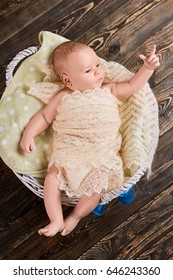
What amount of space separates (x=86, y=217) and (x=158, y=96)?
0.49 m

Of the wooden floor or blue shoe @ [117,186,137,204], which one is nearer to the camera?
blue shoe @ [117,186,137,204]

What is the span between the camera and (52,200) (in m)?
1.44

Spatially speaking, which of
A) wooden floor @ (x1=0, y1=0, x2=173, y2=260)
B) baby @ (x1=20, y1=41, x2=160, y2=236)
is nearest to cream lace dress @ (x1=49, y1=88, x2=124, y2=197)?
baby @ (x1=20, y1=41, x2=160, y2=236)

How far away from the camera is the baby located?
1.43m

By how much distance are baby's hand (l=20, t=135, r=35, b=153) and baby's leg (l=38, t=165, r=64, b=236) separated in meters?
0.09

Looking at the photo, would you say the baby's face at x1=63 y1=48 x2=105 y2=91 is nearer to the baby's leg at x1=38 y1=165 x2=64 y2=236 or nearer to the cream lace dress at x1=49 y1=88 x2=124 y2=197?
the cream lace dress at x1=49 y1=88 x2=124 y2=197

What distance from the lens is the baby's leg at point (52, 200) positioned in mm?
1436

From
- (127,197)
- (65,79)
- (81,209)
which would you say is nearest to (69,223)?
(81,209)

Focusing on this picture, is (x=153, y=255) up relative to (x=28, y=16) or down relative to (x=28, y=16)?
down

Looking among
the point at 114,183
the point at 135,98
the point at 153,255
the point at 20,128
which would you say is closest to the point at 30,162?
the point at 20,128

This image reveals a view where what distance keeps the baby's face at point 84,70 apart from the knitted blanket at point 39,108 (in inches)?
3.1

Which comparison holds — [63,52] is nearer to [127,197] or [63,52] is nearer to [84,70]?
[84,70]

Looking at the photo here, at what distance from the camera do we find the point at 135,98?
4.91 ft

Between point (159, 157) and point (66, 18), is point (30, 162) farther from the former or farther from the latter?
point (66, 18)
